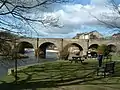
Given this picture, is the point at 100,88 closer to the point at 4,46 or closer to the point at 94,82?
the point at 94,82

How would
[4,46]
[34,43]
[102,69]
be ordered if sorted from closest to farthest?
[4,46]
[102,69]
[34,43]

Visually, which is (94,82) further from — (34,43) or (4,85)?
(34,43)

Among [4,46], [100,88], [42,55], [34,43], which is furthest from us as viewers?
[34,43]

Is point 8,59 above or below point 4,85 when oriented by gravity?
above

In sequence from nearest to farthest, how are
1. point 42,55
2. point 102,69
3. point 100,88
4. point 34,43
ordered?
1. point 100,88
2. point 102,69
3. point 42,55
4. point 34,43

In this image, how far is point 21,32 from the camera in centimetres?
1559

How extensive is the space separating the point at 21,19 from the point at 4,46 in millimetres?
1723

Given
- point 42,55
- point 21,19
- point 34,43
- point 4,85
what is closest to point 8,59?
point 4,85

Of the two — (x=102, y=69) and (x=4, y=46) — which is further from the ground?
(x=4, y=46)

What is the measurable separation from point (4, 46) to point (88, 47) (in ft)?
223

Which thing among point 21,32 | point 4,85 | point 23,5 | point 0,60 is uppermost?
point 23,5

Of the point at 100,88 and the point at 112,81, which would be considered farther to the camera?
the point at 112,81

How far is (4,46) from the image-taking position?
51.3 feet

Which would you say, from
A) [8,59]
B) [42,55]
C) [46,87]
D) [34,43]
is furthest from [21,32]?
[34,43]
